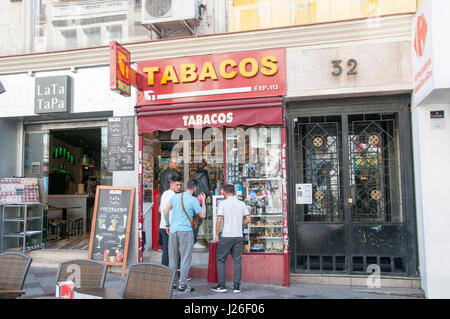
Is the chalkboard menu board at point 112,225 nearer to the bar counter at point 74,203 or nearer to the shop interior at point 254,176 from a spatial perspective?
the shop interior at point 254,176

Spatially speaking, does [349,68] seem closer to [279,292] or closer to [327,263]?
[327,263]

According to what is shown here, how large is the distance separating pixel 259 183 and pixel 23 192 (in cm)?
544

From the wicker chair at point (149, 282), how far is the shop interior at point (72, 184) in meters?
4.89

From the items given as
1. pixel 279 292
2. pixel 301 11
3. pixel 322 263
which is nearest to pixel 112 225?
pixel 279 292

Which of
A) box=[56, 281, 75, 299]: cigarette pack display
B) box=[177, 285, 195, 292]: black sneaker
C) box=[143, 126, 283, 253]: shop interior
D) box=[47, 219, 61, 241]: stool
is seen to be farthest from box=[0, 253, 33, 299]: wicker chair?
box=[47, 219, 61, 241]: stool

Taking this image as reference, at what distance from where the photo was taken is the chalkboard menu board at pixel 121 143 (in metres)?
7.50

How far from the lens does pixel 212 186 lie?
860cm

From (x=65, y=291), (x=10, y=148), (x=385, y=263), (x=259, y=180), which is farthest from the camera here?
(x=10, y=148)

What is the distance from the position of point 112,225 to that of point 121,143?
1716 millimetres

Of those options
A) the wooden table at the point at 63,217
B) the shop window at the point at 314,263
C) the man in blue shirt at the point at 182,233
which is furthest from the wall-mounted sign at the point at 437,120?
the wooden table at the point at 63,217

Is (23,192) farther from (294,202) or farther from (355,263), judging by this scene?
(355,263)

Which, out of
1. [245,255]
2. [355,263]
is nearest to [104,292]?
[245,255]

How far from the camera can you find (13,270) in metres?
4.08

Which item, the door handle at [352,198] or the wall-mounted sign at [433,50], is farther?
the door handle at [352,198]
